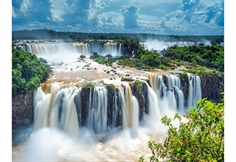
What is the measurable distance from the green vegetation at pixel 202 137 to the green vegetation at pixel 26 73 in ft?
10.3

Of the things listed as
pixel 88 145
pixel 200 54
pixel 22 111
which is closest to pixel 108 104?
pixel 88 145

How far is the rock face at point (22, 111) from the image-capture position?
4320 mm

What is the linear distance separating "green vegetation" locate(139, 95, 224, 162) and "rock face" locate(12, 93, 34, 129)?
10.0 feet

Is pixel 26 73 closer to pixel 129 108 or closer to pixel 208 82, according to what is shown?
pixel 129 108

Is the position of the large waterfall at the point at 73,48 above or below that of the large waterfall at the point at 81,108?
above

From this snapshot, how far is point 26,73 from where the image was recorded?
4840 mm

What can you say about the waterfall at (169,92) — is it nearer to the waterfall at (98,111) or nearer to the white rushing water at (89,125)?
the white rushing water at (89,125)

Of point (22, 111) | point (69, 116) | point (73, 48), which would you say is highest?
point (73, 48)

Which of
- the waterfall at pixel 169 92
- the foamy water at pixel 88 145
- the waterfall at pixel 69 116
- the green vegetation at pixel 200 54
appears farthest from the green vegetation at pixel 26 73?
the green vegetation at pixel 200 54

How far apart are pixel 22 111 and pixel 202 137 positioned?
11.2 feet

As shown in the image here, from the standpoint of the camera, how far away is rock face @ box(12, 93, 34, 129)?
4320 mm

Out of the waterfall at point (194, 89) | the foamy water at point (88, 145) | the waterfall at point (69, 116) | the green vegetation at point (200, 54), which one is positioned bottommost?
the foamy water at point (88, 145)

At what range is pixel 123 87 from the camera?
4938 millimetres

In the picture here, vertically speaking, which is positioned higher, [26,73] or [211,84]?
[26,73]
